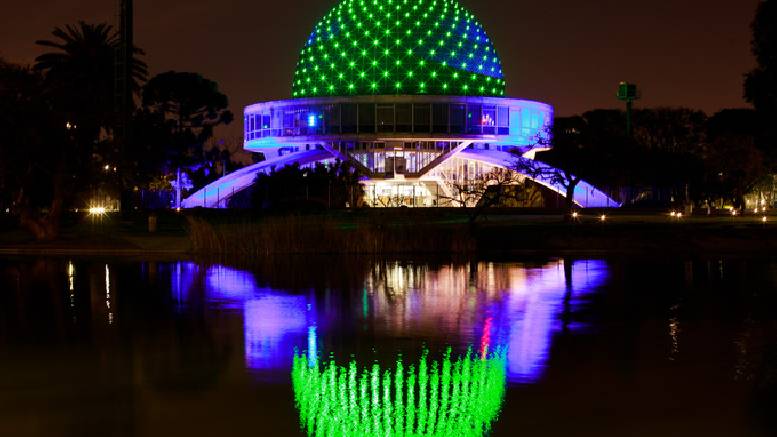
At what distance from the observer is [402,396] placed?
12453 mm

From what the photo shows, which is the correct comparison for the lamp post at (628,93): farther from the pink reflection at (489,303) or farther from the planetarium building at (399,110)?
the pink reflection at (489,303)

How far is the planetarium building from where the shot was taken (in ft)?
Result: 299

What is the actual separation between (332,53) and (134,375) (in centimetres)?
8599

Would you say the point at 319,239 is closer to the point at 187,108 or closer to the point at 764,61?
the point at 764,61

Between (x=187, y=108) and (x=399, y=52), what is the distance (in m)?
20.0

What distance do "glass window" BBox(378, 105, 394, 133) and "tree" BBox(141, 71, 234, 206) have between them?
54.7ft

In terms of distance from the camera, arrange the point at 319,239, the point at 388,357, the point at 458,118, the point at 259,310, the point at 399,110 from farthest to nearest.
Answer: the point at 458,118 < the point at 399,110 < the point at 319,239 < the point at 259,310 < the point at 388,357

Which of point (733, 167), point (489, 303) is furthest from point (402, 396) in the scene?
point (733, 167)

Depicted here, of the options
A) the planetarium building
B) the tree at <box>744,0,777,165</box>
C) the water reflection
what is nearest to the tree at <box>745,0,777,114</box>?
the tree at <box>744,0,777,165</box>

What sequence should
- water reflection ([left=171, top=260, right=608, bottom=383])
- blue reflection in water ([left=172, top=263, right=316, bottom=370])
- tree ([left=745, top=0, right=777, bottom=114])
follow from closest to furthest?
blue reflection in water ([left=172, top=263, right=316, bottom=370]) → water reflection ([left=171, top=260, right=608, bottom=383]) → tree ([left=745, top=0, right=777, bottom=114])

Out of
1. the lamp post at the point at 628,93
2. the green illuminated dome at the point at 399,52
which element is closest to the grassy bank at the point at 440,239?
the green illuminated dome at the point at 399,52

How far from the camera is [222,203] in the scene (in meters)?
84.8

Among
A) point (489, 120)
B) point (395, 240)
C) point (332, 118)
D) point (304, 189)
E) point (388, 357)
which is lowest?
point (388, 357)

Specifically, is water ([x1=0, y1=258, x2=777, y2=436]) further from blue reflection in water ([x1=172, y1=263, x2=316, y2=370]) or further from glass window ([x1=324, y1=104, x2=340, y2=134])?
glass window ([x1=324, y1=104, x2=340, y2=134])
